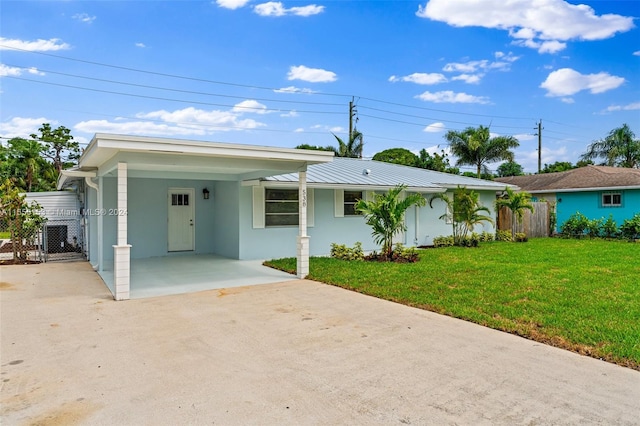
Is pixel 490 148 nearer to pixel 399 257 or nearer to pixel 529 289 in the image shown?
pixel 399 257

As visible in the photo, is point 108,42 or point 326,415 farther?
point 108,42

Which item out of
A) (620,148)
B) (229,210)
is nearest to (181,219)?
(229,210)

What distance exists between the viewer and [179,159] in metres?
7.48

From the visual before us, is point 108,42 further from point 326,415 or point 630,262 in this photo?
point 630,262

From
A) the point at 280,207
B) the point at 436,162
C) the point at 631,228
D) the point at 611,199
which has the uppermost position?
the point at 436,162

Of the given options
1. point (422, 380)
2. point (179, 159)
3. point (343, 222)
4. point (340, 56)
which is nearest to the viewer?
point (422, 380)

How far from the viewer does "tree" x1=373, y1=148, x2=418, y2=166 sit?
3253 centimetres

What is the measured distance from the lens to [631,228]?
16.9m

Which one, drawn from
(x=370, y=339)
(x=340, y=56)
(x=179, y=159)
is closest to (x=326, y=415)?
(x=370, y=339)

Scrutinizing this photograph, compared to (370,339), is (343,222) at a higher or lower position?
higher

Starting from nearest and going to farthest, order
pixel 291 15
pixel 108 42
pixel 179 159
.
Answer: pixel 179 159 < pixel 291 15 < pixel 108 42

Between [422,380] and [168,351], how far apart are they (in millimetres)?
2796

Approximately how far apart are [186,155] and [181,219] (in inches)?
220

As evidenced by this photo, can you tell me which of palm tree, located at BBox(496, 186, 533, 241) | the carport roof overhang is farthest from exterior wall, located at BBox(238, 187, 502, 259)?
palm tree, located at BBox(496, 186, 533, 241)
